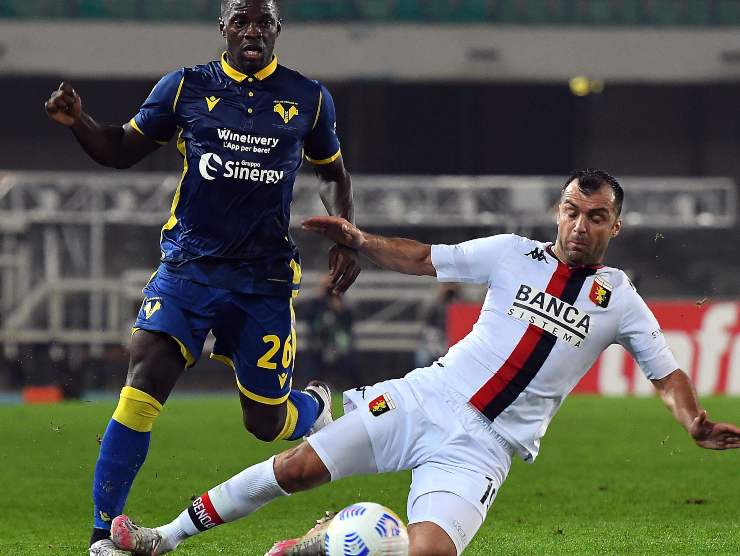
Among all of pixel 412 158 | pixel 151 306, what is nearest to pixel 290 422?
pixel 151 306

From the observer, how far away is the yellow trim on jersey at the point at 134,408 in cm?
580

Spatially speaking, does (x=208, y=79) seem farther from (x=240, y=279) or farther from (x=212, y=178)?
(x=240, y=279)

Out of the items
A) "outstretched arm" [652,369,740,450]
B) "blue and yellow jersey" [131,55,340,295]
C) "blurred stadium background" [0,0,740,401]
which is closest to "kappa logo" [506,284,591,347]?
"outstretched arm" [652,369,740,450]

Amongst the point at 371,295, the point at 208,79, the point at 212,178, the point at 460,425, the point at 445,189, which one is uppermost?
the point at 208,79

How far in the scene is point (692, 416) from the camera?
5.16m

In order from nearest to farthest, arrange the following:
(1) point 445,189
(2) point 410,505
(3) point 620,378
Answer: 1. (2) point 410,505
2. (3) point 620,378
3. (1) point 445,189

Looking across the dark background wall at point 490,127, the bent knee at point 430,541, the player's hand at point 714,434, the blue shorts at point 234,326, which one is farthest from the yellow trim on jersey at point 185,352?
the dark background wall at point 490,127

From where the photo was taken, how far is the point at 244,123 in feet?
20.3

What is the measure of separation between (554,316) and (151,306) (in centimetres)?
179

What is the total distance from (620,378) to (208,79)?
12522 mm

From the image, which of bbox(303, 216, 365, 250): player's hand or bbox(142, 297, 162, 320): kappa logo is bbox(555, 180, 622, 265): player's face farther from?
bbox(142, 297, 162, 320): kappa logo

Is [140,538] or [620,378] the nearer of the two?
[140,538]

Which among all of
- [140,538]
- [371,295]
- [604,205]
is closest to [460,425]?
[604,205]

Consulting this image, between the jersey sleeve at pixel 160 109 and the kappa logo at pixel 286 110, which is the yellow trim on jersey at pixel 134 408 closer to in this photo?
the jersey sleeve at pixel 160 109
